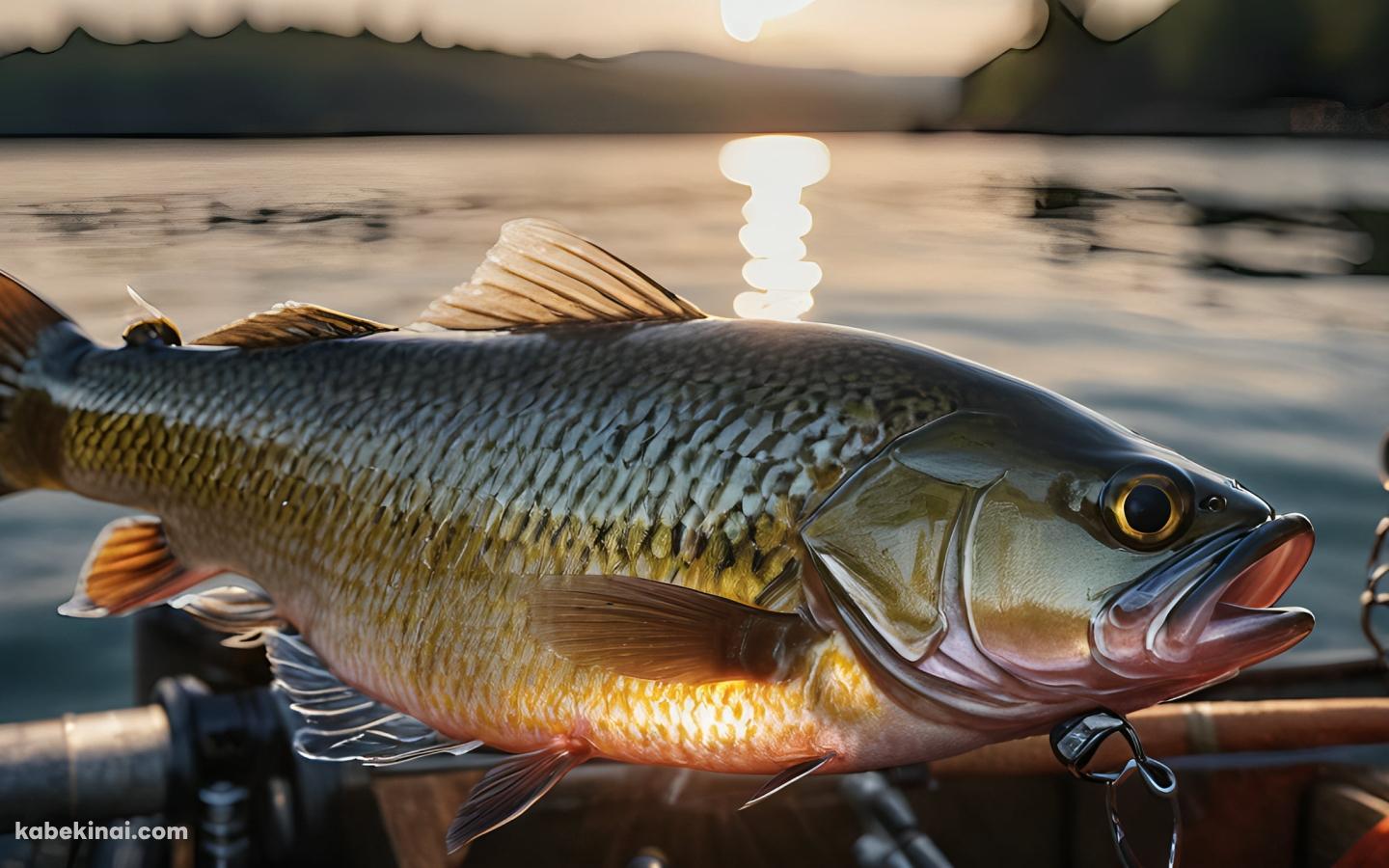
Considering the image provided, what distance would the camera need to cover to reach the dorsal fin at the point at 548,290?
98 centimetres

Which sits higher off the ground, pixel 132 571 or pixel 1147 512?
pixel 1147 512

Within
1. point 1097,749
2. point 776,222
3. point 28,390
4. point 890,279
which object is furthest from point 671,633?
point 776,222

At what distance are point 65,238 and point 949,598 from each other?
19.8 meters

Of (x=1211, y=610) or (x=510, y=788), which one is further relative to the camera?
(x=510, y=788)

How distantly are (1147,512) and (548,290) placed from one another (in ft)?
1.73

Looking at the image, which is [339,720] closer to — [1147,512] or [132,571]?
[132,571]

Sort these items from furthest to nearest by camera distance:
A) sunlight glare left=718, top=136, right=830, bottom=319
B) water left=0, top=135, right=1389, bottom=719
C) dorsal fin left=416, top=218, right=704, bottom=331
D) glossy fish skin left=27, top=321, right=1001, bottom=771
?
water left=0, top=135, right=1389, bottom=719, sunlight glare left=718, top=136, right=830, bottom=319, dorsal fin left=416, top=218, right=704, bottom=331, glossy fish skin left=27, top=321, right=1001, bottom=771

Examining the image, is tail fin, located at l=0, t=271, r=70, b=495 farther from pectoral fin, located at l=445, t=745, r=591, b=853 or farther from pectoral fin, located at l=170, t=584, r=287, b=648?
pectoral fin, located at l=445, t=745, r=591, b=853

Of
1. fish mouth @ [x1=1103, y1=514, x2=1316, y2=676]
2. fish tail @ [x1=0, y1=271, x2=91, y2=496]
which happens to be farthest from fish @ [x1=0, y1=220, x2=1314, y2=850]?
fish tail @ [x1=0, y1=271, x2=91, y2=496]

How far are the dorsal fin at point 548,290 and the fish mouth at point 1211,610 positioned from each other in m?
0.42

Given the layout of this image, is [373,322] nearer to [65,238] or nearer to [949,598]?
[949,598]

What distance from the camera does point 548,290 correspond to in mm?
1000

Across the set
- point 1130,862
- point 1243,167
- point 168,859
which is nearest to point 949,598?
point 1130,862

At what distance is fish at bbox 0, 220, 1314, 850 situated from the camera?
0.77 meters
